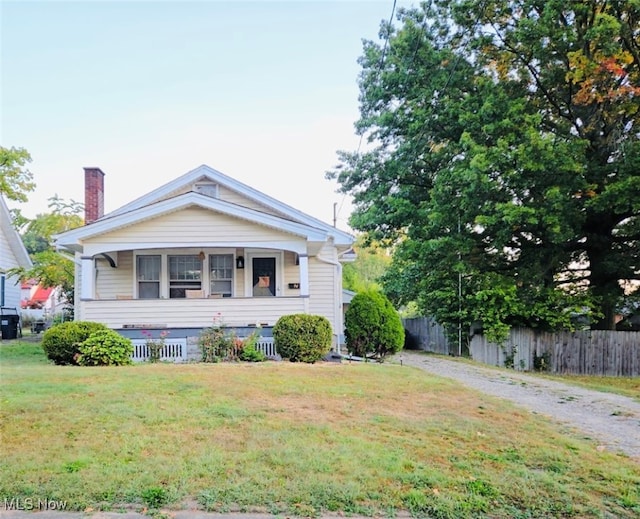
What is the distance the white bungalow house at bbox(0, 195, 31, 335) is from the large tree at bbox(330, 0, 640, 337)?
16.7m

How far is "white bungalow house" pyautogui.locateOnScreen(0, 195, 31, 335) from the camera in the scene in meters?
22.7

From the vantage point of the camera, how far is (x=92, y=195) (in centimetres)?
1612

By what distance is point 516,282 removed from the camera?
53.5 ft

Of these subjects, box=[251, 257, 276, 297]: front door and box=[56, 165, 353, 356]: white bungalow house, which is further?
box=[251, 257, 276, 297]: front door

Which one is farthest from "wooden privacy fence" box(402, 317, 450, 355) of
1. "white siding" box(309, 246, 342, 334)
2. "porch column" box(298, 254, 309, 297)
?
"porch column" box(298, 254, 309, 297)

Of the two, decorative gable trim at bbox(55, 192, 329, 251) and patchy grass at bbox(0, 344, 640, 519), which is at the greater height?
decorative gable trim at bbox(55, 192, 329, 251)

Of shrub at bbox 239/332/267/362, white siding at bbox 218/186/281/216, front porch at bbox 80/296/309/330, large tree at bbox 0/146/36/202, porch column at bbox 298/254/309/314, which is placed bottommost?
shrub at bbox 239/332/267/362

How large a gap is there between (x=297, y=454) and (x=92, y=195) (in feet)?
47.0

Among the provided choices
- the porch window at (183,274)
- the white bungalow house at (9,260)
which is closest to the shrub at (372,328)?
the porch window at (183,274)

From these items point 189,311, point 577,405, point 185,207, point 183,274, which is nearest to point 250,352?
point 189,311

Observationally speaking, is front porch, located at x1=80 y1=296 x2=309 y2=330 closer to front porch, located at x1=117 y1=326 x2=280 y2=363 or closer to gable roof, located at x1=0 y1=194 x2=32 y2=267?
front porch, located at x1=117 y1=326 x2=280 y2=363

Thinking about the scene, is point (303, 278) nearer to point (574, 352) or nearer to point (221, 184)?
point (221, 184)

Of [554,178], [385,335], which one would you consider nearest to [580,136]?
[554,178]

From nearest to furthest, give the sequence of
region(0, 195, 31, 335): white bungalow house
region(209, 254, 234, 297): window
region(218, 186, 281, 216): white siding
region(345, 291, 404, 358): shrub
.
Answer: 1. region(345, 291, 404, 358): shrub
2. region(209, 254, 234, 297): window
3. region(218, 186, 281, 216): white siding
4. region(0, 195, 31, 335): white bungalow house
